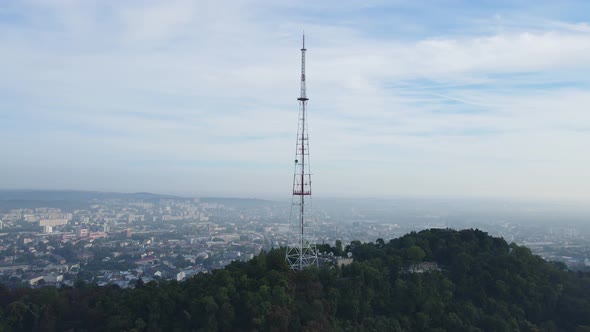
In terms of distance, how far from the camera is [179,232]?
65375 millimetres

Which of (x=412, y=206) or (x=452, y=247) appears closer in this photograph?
(x=452, y=247)

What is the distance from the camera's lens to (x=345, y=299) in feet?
52.5

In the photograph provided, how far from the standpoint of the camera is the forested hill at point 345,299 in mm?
14438

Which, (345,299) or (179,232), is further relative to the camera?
(179,232)

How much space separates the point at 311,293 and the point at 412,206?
272 feet

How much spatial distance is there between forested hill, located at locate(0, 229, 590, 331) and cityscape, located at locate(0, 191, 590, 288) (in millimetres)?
3064

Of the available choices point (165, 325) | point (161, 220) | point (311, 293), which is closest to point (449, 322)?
point (311, 293)

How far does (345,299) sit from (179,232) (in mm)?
52406

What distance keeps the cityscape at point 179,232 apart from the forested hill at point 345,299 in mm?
3064

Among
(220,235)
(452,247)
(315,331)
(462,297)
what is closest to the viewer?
(315,331)

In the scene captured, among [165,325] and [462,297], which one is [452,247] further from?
[165,325]

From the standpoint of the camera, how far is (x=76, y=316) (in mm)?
15469

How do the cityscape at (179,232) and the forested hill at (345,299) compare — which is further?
the cityscape at (179,232)

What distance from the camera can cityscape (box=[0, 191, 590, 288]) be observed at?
130 ft
